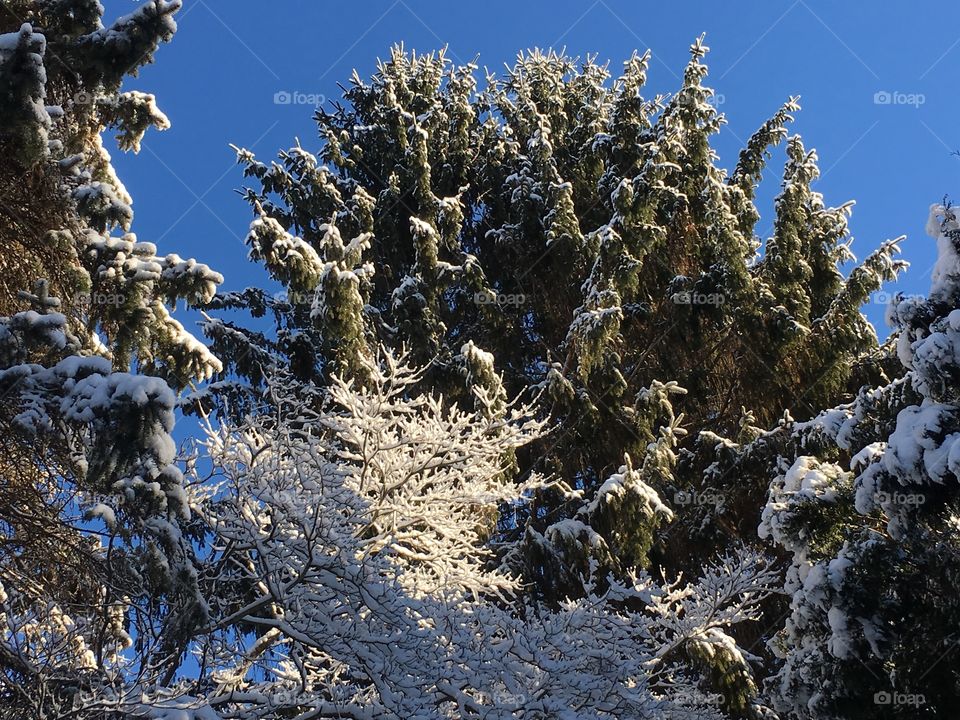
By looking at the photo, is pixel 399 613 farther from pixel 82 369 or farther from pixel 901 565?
pixel 901 565

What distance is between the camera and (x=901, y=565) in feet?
21.4

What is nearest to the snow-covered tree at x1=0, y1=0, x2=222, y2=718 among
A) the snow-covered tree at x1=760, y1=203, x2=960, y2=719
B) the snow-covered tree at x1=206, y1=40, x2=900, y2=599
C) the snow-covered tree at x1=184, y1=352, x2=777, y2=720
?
the snow-covered tree at x1=184, y1=352, x2=777, y2=720

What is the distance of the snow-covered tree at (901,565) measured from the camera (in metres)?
6.06

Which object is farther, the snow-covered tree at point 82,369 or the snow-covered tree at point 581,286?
the snow-covered tree at point 581,286

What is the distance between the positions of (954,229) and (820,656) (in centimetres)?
351

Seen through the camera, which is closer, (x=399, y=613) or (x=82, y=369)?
(x=82, y=369)

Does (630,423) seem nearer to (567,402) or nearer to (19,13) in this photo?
(567,402)

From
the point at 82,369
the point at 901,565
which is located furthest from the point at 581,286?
the point at 82,369

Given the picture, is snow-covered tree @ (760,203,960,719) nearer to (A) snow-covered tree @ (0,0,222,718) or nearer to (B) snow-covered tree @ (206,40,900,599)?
(B) snow-covered tree @ (206,40,900,599)

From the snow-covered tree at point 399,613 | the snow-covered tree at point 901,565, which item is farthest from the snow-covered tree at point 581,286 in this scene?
the snow-covered tree at point 901,565

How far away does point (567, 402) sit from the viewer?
11.5 m

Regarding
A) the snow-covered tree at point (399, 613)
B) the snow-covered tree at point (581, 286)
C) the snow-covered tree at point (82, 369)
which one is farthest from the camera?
the snow-covered tree at point (581, 286)

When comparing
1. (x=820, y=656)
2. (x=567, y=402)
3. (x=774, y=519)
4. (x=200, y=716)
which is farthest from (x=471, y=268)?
(x=200, y=716)

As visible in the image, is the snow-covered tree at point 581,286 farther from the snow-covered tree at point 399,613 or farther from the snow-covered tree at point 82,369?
the snow-covered tree at point 82,369
